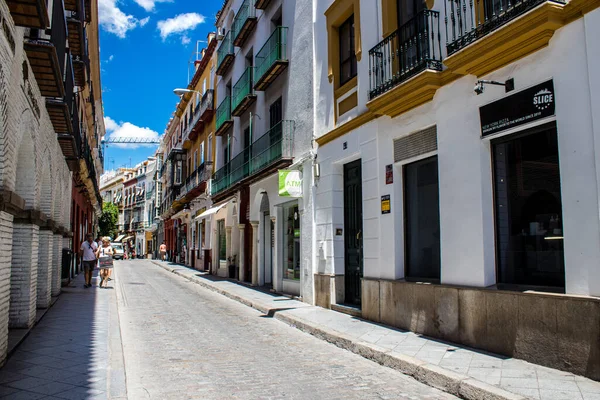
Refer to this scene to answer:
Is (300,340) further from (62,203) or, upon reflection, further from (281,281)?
(62,203)

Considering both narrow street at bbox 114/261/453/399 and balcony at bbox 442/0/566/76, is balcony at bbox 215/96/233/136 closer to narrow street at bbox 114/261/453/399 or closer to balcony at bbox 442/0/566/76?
narrow street at bbox 114/261/453/399

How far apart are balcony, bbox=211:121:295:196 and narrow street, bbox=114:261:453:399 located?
4.93 metres

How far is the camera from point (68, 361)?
21.0 feet

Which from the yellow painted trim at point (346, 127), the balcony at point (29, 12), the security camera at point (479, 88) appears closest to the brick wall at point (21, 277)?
the balcony at point (29, 12)

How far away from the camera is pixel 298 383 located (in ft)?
18.8

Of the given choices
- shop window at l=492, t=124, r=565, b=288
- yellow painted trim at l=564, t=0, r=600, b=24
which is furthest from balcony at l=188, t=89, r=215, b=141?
yellow painted trim at l=564, t=0, r=600, b=24

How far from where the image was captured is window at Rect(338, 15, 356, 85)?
11.3m

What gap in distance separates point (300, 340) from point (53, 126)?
683 centimetres

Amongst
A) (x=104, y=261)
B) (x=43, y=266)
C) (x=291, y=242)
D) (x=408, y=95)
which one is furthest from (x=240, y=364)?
(x=104, y=261)

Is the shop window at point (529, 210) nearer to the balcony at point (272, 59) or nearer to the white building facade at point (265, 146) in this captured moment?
the white building facade at point (265, 146)

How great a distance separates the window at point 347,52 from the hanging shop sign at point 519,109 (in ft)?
15.2

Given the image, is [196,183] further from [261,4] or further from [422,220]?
[422,220]

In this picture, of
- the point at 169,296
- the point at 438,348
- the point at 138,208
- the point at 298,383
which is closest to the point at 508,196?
the point at 438,348

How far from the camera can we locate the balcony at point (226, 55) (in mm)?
21156
